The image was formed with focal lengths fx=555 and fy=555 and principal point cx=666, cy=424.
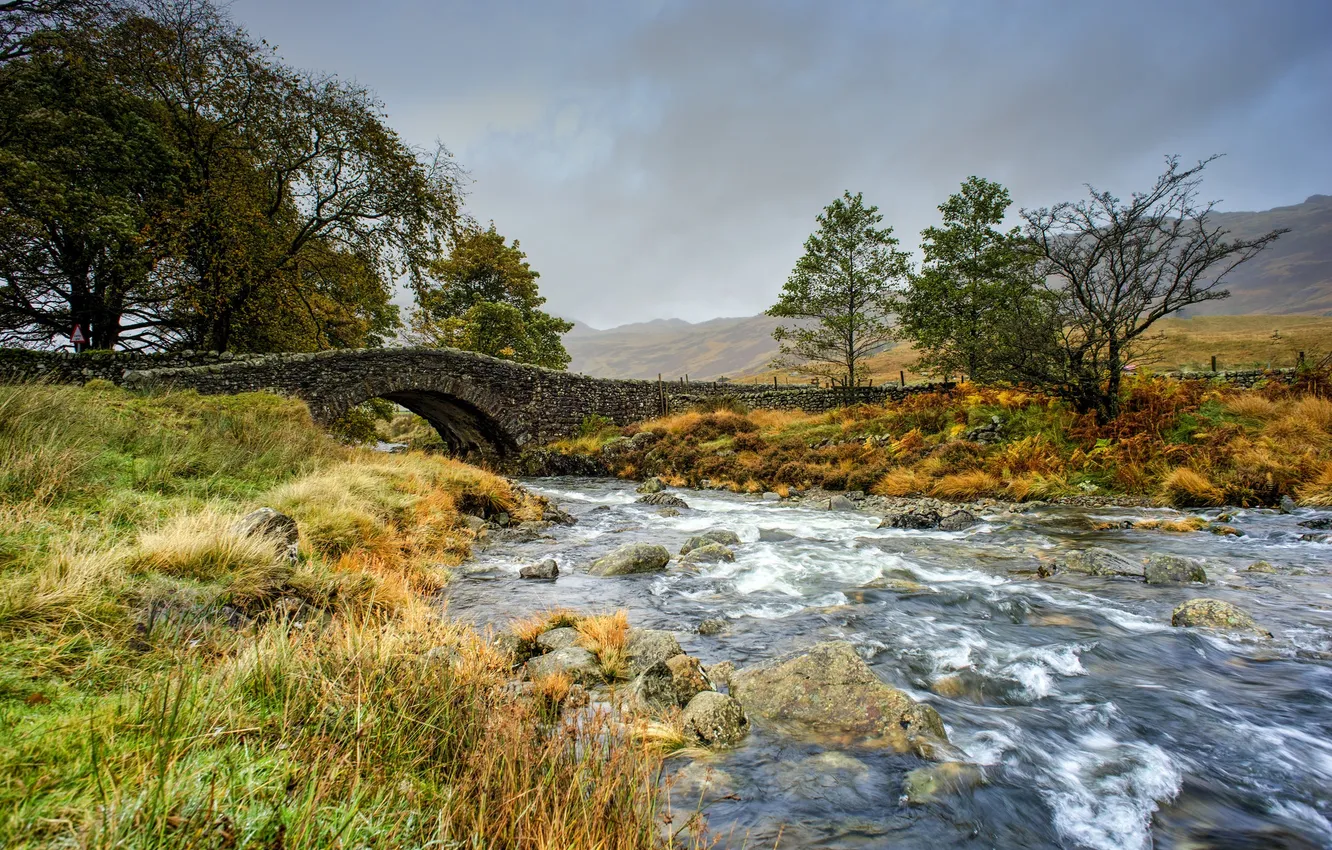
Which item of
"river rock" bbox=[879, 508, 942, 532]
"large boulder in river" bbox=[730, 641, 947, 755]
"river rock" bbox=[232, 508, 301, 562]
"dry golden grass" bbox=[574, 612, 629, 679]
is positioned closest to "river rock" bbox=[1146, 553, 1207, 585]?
"river rock" bbox=[879, 508, 942, 532]

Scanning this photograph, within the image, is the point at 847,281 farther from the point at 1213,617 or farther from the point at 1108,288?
the point at 1213,617

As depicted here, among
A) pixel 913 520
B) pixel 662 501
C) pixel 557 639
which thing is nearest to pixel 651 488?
pixel 662 501

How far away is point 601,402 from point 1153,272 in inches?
775

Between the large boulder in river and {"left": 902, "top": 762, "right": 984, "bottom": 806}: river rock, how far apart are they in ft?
0.48

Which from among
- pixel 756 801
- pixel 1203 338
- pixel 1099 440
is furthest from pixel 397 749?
pixel 1203 338

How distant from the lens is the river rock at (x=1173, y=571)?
6.23m

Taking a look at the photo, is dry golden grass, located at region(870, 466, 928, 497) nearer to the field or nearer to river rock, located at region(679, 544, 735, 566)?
river rock, located at region(679, 544, 735, 566)

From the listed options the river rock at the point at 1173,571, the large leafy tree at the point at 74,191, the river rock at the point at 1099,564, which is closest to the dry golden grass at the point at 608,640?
the river rock at the point at 1099,564

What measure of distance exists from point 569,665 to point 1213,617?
5.85m

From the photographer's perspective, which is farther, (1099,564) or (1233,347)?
(1233,347)

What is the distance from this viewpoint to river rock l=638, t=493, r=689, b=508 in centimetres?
1370

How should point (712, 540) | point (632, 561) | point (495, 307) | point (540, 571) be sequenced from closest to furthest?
1. point (540, 571)
2. point (632, 561)
3. point (712, 540)
4. point (495, 307)

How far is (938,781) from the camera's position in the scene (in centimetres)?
303

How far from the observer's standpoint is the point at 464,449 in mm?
25156
